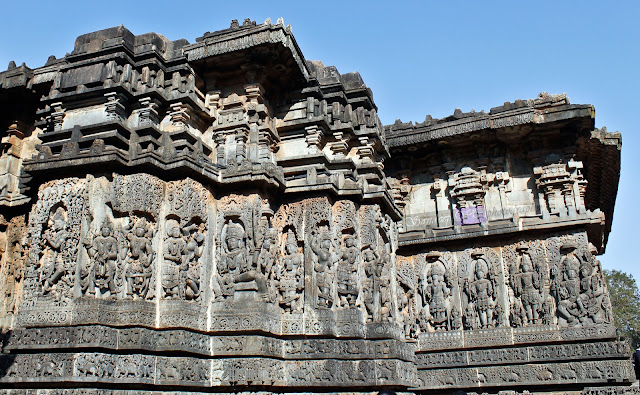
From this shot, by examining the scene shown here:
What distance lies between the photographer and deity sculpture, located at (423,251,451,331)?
13.4 m

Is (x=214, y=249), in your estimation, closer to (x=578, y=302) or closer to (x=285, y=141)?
(x=285, y=141)

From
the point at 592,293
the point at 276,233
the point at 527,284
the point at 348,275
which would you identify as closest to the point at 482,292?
the point at 527,284

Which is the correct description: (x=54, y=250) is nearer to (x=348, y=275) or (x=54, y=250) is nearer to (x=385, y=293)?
(x=348, y=275)

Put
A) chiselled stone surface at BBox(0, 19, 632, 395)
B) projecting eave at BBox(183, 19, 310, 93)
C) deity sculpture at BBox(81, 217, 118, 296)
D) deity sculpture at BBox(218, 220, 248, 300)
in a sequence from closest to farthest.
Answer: deity sculpture at BBox(81, 217, 118, 296) < chiselled stone surface at BBox(0, 19, 632, 395) < deity sculpture at BBox(218, 220, 248, 300) < projecting eave at BBox(183, 19, 310, 93)

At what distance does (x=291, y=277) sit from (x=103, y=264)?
317cm

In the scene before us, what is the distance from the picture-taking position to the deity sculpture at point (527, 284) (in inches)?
495

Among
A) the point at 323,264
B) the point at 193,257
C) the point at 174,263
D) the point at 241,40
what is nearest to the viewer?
the point at 174,263

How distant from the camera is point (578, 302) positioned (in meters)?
12.2

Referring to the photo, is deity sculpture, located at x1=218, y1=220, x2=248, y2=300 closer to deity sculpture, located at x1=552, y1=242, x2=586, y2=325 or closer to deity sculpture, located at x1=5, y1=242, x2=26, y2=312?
deity sculpture, located at x1=5, y1=242, x2=26, y2=312

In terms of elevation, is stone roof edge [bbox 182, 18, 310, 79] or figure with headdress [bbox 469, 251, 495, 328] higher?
stone roof edge [bbox 182, 18, 310, 79]

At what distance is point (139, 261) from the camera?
325 inches

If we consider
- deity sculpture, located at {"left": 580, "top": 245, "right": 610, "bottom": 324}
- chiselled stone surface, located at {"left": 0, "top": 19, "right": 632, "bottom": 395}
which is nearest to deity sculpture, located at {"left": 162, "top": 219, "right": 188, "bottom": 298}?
chiselled stone surface, located at {"left": 0, "top": 19, "right": 632, "bottom": 395}

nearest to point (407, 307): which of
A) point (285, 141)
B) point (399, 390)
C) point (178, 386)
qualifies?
point (399, 390)

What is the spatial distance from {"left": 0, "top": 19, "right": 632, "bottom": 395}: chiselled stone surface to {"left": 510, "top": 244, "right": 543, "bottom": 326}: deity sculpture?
0.14 feet
